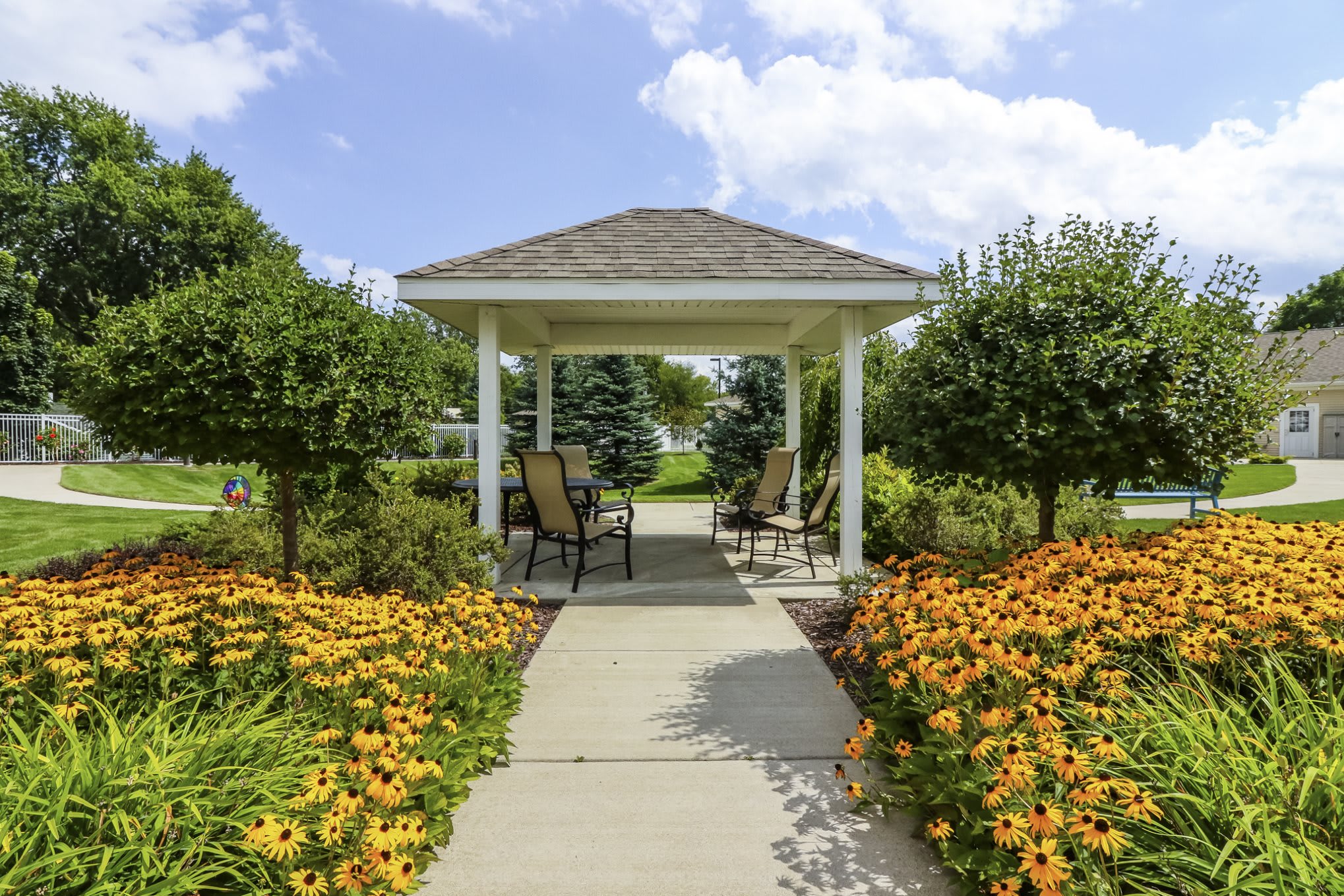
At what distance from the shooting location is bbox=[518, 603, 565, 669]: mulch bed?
14.3ft

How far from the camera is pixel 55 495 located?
13.7 metres

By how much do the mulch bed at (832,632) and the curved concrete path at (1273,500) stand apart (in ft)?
21.4

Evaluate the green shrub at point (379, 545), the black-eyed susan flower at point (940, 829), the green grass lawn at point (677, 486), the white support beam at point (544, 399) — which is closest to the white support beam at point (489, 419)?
the green shrub at point (379, 545)

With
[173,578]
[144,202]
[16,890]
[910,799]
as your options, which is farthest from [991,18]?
[144,202]

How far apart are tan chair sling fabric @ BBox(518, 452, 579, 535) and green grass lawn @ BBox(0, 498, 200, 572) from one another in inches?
167

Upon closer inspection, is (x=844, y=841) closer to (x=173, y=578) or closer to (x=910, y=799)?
(x=910, y=799)

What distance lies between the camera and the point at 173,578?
355 cm

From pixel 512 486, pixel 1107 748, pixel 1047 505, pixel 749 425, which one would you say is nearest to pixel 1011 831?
pixel 1107 748

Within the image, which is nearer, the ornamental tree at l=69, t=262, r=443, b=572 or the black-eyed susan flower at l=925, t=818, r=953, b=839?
the black-eyed susan flower at l=925, t=818, r=953, b=839

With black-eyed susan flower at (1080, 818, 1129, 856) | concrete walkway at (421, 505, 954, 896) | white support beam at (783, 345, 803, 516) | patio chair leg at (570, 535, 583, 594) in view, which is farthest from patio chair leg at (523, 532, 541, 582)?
black-eyed susan flower at (1080, 818, 1129, 856)

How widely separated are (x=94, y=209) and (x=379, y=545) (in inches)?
1249

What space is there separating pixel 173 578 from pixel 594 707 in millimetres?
2258

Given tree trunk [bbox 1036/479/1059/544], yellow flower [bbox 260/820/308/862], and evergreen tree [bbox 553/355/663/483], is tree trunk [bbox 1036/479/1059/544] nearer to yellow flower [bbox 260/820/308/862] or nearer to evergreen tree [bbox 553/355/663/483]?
yellow flower [bbox 260/820/308/862]

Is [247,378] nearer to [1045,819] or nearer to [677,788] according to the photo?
[677,788]
